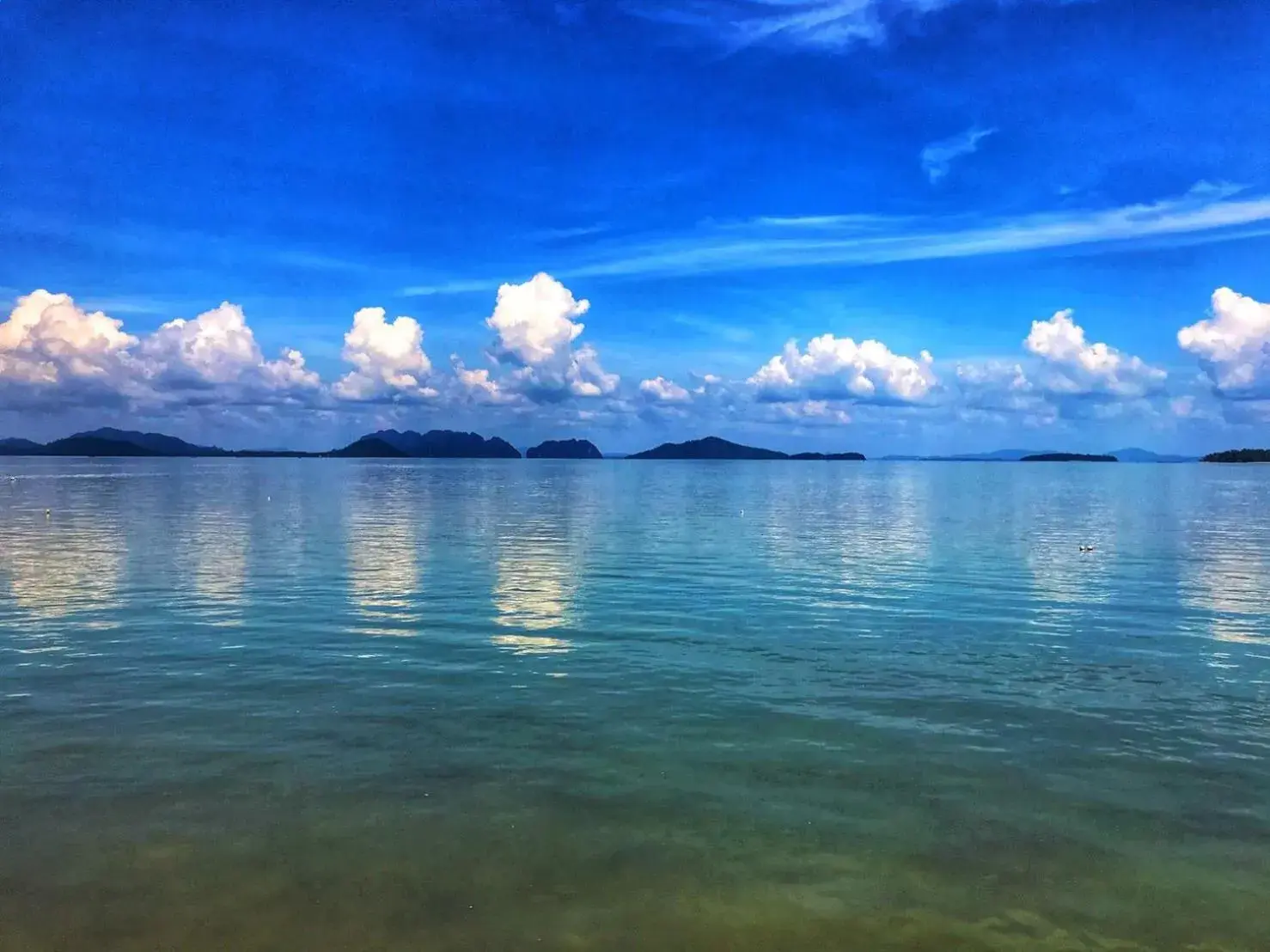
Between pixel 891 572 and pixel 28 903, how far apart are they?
4320 centimetres

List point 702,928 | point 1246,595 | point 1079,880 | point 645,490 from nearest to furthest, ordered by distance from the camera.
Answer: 1. point 702,928
2. point 1079,880
3. point 1246,595
4. point 645,490

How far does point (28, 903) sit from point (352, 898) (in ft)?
16.4

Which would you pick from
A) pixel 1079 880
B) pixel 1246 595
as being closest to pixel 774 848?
pixel 1079 880

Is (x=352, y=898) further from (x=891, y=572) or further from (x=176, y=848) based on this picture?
(x=891, y=572)

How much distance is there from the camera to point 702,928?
12938 millimetres

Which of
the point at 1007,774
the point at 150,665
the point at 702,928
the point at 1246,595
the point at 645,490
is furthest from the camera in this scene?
the point at 645,490

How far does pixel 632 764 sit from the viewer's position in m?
19.2

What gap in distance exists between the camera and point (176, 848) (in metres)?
15.1

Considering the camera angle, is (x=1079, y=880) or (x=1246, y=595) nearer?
(x=1079, y=880)

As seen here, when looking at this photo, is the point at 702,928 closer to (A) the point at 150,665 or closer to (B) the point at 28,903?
(B) the point at 28,903

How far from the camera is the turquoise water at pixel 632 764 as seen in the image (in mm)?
13344

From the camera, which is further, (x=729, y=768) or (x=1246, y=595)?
(x=1246, y=595)

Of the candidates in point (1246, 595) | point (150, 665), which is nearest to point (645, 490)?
point (1246, 595)

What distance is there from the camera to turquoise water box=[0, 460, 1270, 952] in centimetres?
1334
